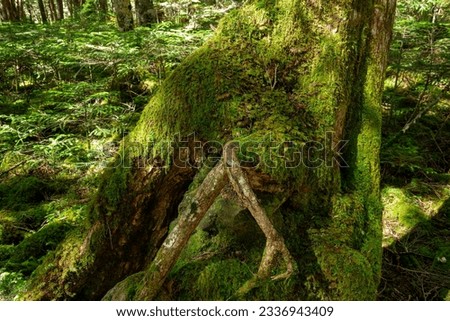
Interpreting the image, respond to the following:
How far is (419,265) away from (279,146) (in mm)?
3076

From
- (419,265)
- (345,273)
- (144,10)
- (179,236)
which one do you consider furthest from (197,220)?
(144,10)

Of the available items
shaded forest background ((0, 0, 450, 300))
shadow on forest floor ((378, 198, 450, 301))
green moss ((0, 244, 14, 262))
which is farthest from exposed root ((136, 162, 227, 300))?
green moss ((0, 244, 14, 262))

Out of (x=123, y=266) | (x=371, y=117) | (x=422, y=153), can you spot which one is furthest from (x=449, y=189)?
(x=123, y=266)

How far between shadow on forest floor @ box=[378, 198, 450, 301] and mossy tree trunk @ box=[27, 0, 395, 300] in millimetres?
1624

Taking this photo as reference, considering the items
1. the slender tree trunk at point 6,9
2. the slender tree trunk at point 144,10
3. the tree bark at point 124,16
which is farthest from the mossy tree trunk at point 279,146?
the slender tree trunk at point 6,9

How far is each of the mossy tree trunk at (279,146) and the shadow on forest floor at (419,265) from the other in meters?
1.62

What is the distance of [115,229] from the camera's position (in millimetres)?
3061

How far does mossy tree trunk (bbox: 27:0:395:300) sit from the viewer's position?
2.45 metres

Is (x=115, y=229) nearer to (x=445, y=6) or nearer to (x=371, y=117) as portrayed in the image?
(x=371, y=117)

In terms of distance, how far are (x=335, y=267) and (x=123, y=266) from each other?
193 cm

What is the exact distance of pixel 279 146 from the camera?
2400mm

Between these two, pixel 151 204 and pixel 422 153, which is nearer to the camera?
pixel 151 204
